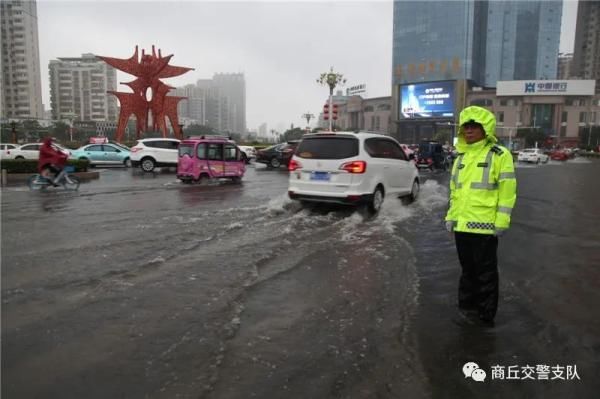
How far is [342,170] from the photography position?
8.81 metres

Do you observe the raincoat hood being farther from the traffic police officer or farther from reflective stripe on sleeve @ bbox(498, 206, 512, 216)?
reflective stripe on sleeve @ bbox(498, 206, 512, 216)

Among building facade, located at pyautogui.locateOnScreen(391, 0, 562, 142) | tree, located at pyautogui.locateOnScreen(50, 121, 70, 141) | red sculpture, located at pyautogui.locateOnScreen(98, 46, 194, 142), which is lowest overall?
tree, located at pyautogui.locateOnScreen(50, 121, 70, 141)

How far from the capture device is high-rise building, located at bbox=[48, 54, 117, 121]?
99.5 metres

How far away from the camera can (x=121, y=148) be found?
82.4 feet

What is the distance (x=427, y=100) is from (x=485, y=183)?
320 feet

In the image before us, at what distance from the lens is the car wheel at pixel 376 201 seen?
9.19 meters

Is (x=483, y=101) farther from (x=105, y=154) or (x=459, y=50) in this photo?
(x=105, y=154)

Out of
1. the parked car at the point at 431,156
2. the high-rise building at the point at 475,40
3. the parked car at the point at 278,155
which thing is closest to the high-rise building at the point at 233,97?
the high-rise building at the point at 475,40

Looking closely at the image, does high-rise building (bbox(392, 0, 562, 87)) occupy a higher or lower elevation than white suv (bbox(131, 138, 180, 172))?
higher

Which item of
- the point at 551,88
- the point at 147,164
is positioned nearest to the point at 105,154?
the point at 147,164

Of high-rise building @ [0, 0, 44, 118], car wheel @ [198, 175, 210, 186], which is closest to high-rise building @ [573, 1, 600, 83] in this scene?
high-rise building @ [0, 0, 44, 118]

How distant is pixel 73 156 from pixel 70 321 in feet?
72.9

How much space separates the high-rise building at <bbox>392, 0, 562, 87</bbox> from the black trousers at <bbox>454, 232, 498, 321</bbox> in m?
107

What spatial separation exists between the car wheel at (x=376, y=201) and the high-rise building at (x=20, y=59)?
317 ft
